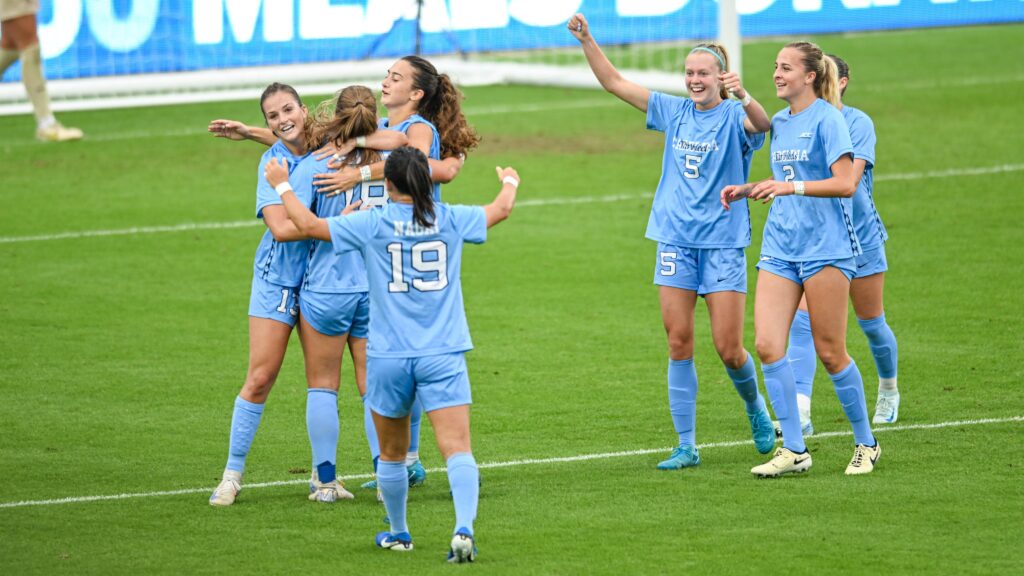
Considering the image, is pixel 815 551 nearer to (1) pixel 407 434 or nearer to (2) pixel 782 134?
(1) pixel 407 434

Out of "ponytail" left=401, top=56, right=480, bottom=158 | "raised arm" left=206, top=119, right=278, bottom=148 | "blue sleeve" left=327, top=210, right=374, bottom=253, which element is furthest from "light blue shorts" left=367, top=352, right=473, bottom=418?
"raised arm" left=206, top=119, right=278, bottom=148

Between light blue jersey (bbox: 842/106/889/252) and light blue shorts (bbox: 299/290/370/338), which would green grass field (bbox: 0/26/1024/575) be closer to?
light blue shorts (bbox: 299/290/370/338)

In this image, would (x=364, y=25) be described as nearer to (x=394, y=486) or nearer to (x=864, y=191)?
(x=864, y=191)

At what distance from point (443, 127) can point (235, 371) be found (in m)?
3.21

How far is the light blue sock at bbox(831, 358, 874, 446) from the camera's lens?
725 cm

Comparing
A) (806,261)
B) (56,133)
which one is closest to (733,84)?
(806,261)

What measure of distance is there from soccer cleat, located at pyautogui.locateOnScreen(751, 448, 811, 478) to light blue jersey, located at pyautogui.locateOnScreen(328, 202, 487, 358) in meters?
1.98

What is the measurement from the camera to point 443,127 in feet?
23.6

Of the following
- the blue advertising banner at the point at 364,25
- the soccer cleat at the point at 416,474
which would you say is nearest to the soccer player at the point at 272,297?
the soccer cleat at the point at 416,474

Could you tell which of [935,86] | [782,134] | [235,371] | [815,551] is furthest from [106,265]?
→ [935,86]

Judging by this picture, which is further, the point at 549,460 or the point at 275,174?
the point at 549,460

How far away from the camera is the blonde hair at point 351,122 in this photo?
6.72 m

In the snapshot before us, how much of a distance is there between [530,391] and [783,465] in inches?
91.8

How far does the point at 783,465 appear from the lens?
7188 millimetres
